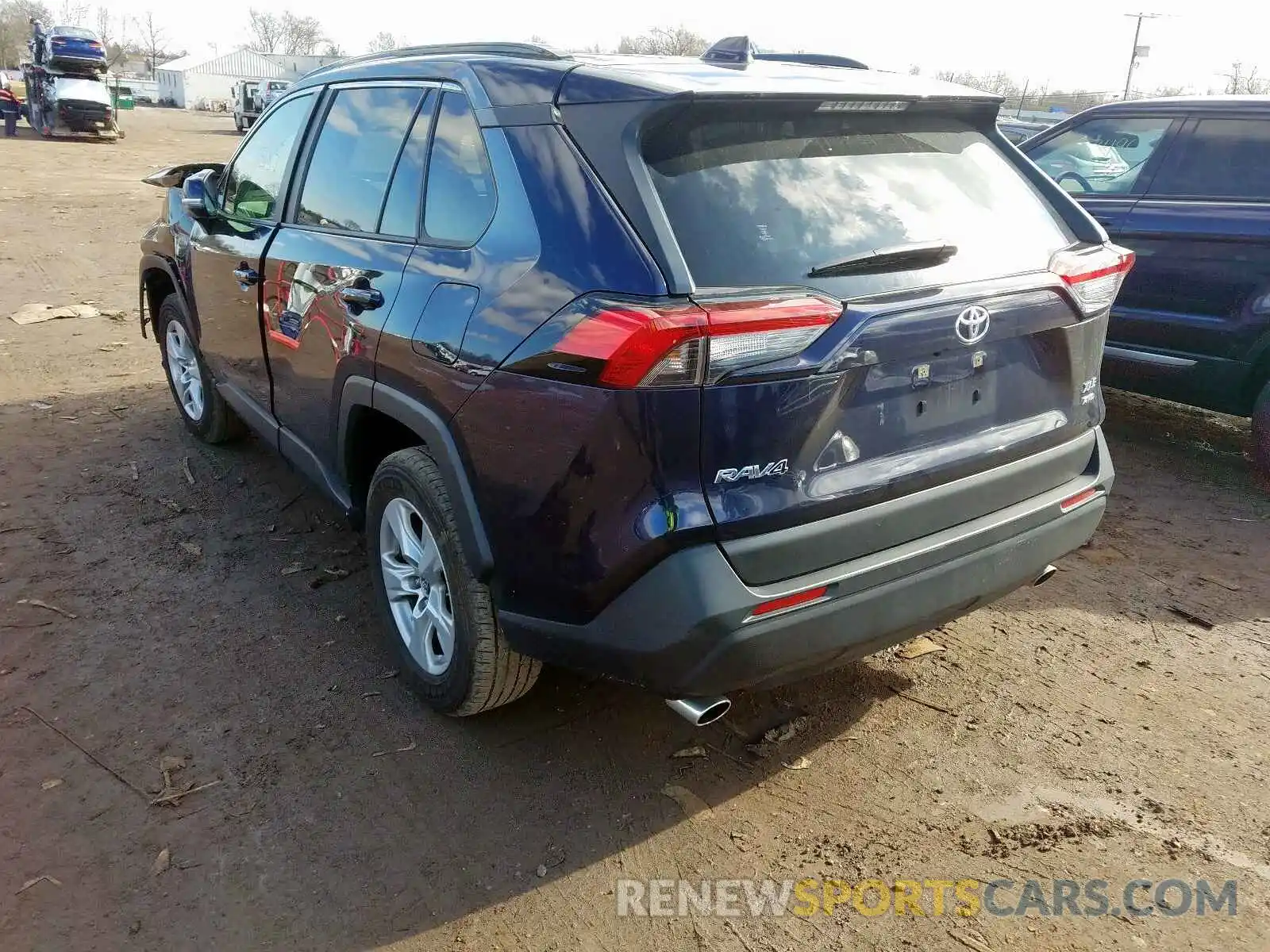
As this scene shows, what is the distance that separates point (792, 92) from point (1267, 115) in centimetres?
404

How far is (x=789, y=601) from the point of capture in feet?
7.39

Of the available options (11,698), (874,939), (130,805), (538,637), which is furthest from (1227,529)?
(11,698)

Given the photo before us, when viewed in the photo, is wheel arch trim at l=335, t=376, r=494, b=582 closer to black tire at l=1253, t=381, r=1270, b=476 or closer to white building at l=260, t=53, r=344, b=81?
black tire at l=1253, t=381, r=1270, b=476

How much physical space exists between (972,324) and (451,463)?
1.40m

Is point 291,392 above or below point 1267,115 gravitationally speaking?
below

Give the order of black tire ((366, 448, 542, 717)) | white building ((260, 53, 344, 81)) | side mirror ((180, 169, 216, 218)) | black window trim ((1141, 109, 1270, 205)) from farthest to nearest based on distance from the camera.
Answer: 1. white building ((260, 53, 344, 81))
2. black window trim ((1141, 109, 1270, 205))
3. side mirror ((180, 169, 216, 218))
4. black tire ((366, 448, 542, 717))

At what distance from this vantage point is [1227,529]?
14.8ft

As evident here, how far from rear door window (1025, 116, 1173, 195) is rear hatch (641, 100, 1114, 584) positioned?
11.2 ft

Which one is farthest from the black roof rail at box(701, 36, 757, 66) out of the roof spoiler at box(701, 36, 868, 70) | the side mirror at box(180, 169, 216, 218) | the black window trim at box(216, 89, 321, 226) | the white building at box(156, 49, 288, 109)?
the white building at box(156, 49, 288, 109)

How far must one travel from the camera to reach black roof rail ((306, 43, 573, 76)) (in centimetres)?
270

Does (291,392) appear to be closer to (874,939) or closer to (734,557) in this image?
(734,557)

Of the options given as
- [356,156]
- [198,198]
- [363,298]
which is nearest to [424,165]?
[363,298]

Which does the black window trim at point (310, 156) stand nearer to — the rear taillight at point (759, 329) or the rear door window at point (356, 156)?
the rear door window at point (356, 156)

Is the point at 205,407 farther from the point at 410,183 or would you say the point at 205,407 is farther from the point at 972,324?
the point at 972,324
